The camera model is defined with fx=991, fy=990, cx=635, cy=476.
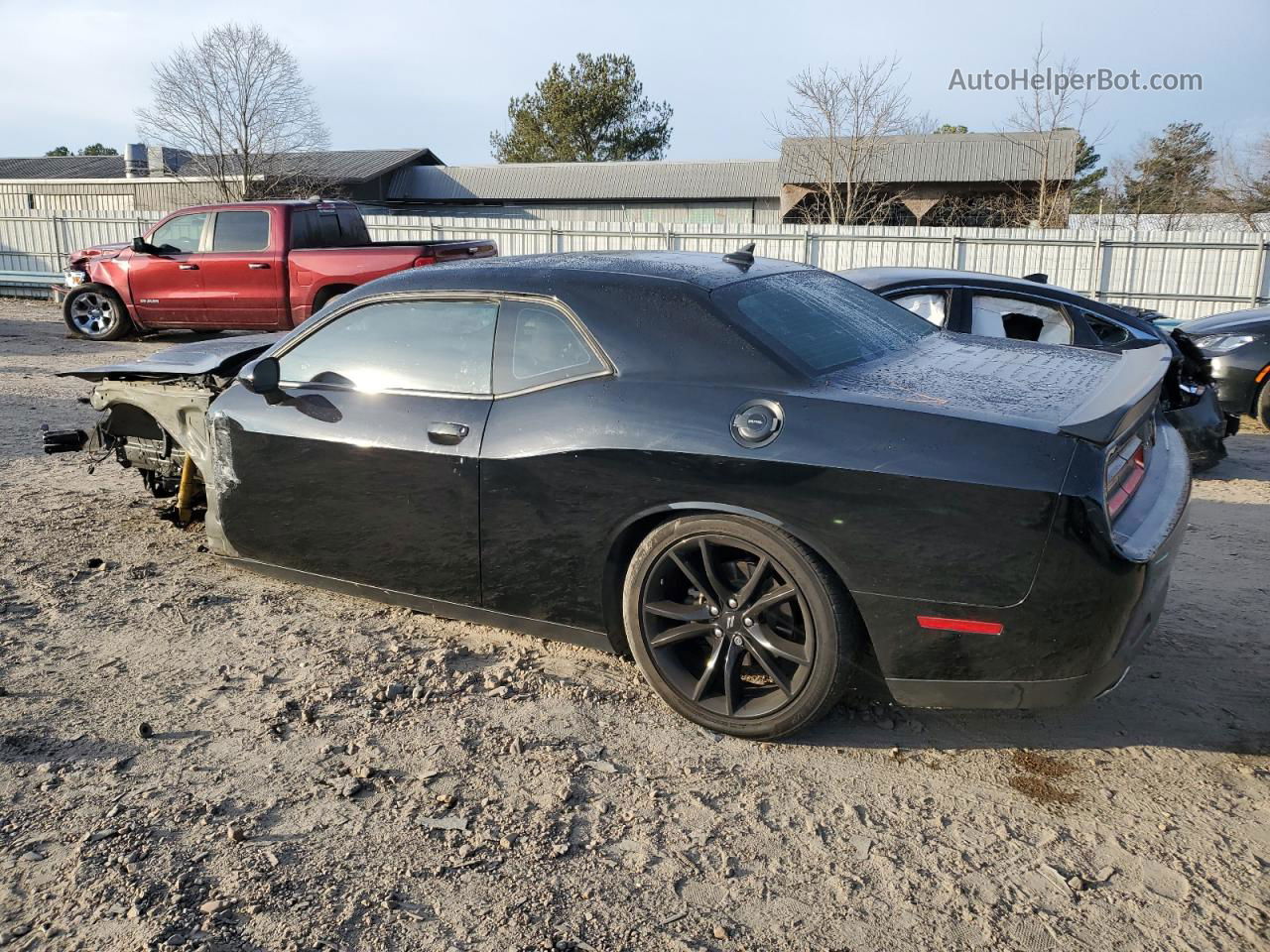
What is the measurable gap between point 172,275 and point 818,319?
12.0 meters

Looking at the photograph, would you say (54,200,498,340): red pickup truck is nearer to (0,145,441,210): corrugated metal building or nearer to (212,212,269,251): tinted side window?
(212,212,269,251): tinted side window

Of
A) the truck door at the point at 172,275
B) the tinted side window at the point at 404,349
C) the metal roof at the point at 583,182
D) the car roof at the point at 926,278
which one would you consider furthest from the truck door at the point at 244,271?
the metal roof at the point at 583,182

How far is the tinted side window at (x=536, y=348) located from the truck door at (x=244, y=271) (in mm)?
9841

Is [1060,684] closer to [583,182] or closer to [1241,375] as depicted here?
[1241,375]

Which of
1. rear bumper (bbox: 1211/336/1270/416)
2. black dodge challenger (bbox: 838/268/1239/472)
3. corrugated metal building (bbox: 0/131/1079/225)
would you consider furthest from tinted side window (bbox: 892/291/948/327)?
corrugated metal building (bbox: 0/131/1079/225)

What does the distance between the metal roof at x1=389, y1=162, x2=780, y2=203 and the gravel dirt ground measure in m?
35.3

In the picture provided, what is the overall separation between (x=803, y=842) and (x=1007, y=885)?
21.5 inches

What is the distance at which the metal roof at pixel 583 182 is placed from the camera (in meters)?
38.2

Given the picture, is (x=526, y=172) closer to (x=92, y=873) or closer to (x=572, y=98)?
(x=572, y=98)

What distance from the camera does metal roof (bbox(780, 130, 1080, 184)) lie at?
30.0 metres

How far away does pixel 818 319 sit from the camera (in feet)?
12.7

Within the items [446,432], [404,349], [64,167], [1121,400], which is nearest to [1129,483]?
[1121,400]

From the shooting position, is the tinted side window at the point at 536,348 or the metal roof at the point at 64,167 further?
the metal roof at the point at 64,167

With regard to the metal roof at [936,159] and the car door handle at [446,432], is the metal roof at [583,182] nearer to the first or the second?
the metal roof at [936,159]
